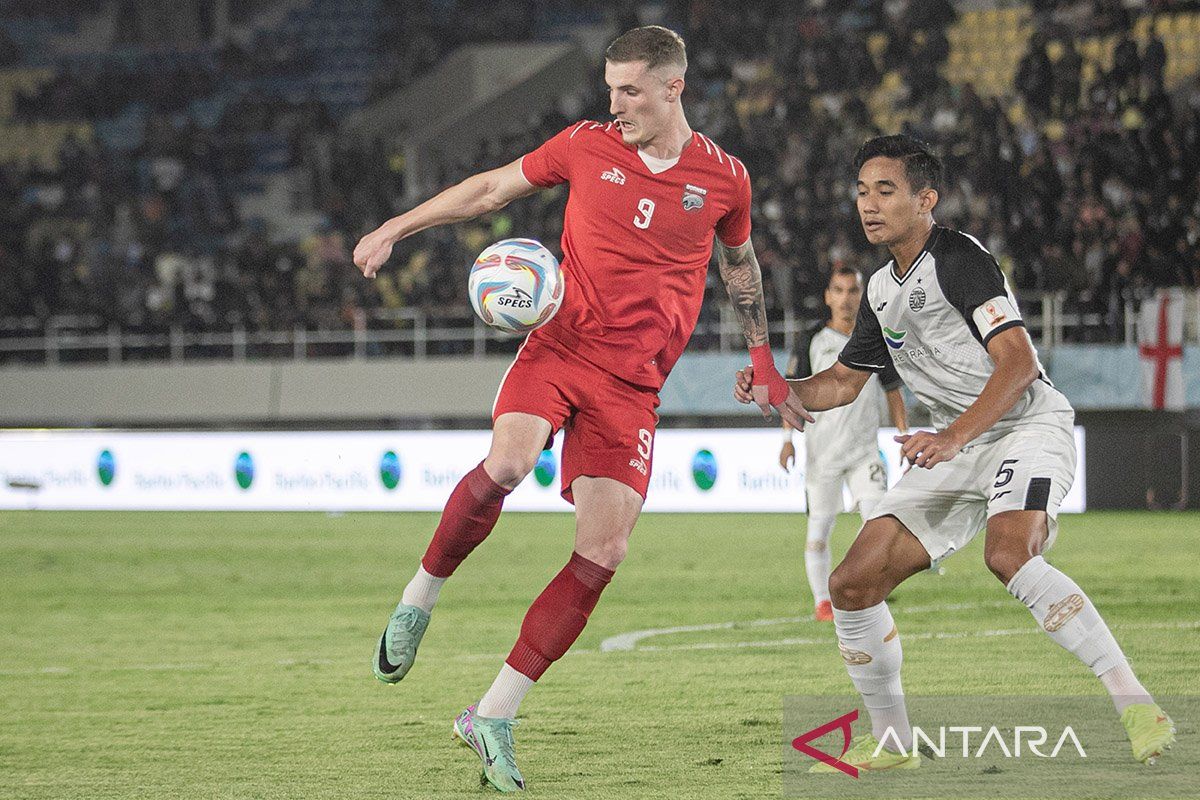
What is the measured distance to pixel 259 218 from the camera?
29922mm

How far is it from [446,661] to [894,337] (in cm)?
364

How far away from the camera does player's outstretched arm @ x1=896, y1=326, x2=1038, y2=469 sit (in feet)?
17.6

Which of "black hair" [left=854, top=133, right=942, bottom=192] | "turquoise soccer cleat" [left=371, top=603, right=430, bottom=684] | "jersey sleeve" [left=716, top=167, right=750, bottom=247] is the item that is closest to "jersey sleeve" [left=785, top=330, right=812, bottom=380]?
"jersey sleeve" [left=716, top=167, right=750, bottom=247]

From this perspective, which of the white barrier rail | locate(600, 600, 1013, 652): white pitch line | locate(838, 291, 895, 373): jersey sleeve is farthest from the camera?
the white barrier rail

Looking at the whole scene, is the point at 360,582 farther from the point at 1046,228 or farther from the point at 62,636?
the point at 1046,228

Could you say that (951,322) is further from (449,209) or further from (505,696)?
(505,696)

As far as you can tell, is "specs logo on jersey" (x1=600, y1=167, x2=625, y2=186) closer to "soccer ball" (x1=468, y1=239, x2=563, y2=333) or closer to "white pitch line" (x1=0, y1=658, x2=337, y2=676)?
"soccer ball" (x1=468, y1=239, x2=563, y2=333)

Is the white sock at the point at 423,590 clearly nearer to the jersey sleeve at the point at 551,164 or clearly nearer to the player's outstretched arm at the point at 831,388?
the player's outstretched arm at the point at 831,388

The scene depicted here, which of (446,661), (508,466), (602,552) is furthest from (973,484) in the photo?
(446,661)

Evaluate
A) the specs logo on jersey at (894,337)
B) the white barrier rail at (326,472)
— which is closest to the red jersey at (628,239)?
the specs logo on jersey at (894,337)

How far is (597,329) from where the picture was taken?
19.4 ft

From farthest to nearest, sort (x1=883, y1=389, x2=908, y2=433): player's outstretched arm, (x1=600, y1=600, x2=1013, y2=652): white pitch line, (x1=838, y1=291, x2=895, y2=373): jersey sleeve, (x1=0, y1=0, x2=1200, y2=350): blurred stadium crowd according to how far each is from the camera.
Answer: (x1=0, y1=0, x2=1200, y2=350): blurred stadium crowd, (x1=883, y1=389, x2=908, y2=433): player's outstretched arm, (x1=600, y1=600, x2=1013, y2=652): white pitch line, (x1=838, y1=291, x2=895, y2=373): jersey sleeve

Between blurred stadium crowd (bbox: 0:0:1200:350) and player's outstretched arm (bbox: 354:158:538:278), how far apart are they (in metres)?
13.6

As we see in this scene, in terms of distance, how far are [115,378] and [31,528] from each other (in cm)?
587
